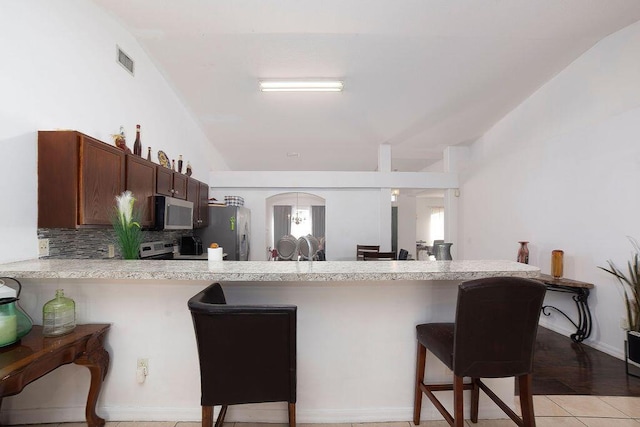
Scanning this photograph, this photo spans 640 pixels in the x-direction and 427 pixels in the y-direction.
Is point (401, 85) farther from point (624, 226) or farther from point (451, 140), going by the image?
point (624, 226)

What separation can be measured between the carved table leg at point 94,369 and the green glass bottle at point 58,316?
0.16 metres

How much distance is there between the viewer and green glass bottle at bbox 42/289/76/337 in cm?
151

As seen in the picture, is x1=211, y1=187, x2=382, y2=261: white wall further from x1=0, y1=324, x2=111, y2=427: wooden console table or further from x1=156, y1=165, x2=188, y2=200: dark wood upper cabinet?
x1=0, y1=324, x2=111, y2=427: wooden console table

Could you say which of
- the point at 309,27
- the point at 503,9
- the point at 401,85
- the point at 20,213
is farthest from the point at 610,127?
the point at 20,213

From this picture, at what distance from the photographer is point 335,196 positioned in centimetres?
557

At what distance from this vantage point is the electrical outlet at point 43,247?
1.93 meters

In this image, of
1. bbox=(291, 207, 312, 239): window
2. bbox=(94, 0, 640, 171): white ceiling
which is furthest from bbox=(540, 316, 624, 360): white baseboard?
bbox=(291, 207, 312, 239): window

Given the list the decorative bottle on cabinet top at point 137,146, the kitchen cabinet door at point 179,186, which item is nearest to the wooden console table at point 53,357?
the decorative bottle on cabinet top at point 137,146

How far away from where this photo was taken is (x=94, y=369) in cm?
156

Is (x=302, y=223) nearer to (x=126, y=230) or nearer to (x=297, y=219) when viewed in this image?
(x=297, y=219)

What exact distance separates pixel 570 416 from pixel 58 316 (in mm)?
3107

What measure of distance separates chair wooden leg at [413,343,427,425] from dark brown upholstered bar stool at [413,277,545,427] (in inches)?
9.9

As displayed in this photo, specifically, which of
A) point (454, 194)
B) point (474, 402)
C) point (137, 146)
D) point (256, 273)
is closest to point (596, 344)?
point (474, 402)

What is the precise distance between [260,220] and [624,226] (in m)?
4.99
